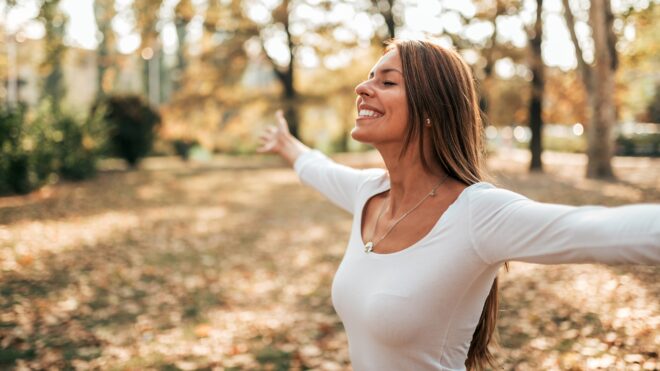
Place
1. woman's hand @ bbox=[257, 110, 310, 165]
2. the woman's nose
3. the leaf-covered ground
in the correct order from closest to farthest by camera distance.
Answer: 1. the woman's nose
2. woman's hand @ bbox=[257, 110, 310, 165]
3. the leaf-covered ground

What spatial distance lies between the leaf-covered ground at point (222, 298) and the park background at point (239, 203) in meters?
0.03

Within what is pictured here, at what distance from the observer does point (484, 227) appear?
1.74 m

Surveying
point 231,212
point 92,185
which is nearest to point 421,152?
point 231,212

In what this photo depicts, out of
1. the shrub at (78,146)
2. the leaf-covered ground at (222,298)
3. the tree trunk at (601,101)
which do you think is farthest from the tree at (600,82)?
the shrub at (78,146)

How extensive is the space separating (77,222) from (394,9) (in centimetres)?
1715

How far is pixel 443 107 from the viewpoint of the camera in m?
1.99

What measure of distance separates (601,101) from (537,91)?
15.2 ft

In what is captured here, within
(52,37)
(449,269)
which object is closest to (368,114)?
(449,269)

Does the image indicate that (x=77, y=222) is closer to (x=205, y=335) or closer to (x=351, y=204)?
(x=205, y=335)

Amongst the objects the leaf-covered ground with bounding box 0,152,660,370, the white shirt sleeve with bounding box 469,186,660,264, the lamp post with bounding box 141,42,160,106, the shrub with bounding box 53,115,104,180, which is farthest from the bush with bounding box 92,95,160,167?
the lamp post with bounding box 141,42,160,106

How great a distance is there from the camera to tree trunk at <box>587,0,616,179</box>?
14.1 metres

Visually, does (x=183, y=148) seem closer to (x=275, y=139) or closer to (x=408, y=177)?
(x=275, y=139)

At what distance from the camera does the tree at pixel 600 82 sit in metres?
14.3

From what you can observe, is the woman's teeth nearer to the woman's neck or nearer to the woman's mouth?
the woman's mouth
